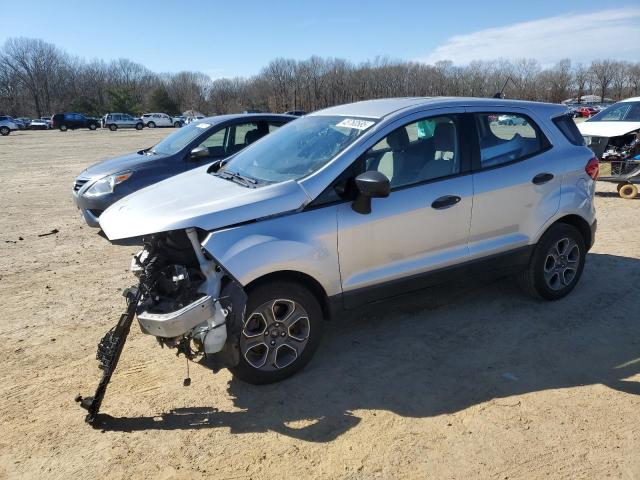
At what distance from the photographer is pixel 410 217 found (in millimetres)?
3852

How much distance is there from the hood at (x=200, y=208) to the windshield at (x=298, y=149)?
0.98 feet

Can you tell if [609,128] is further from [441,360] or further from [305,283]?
[305,283]

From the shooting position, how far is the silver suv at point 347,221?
3.25 m

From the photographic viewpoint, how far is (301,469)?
9.11 feet

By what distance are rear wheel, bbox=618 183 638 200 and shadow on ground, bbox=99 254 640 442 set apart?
5333 millimetres

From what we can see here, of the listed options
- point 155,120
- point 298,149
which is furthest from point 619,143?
point 155,120

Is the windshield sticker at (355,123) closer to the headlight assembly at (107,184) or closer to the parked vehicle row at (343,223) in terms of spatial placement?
the parked vehicle row at (343,223)

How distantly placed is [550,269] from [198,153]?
4.90 meters

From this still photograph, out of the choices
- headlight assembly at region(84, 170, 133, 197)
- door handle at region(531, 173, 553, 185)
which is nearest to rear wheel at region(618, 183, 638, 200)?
door handle at region(531, 173, 553, 185)

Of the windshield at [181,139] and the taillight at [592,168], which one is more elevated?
the windshield at [181,139]

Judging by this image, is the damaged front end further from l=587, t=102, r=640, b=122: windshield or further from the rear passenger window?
l=587, t=102, r=640, b=122: windshield

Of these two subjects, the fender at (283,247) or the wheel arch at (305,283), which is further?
the wheel arch at (305,283)

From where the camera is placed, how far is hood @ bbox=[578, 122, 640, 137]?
1042cm

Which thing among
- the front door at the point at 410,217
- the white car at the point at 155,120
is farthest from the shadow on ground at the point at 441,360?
the white car at the point at 155,120
